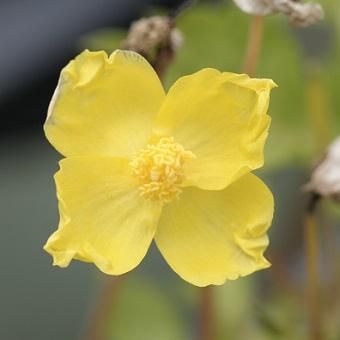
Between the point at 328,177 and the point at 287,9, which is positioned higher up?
the point at 287,9

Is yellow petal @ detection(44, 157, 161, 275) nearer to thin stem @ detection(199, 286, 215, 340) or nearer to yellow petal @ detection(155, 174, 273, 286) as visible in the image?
yellow petal @ detection(155, 174, 273, 286)

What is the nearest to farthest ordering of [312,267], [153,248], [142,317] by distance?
[312,267] → [142,317] → [153,248]

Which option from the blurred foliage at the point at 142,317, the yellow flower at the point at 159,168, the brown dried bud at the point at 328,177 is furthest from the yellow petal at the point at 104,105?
the blurred foliage at the point at 142,317

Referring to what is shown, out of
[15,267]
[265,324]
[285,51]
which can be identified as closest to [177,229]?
[265,324]

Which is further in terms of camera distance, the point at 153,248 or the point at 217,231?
the point at 153,248

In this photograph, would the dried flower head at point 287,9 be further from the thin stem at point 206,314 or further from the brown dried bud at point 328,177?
the thin stem at point 206,314

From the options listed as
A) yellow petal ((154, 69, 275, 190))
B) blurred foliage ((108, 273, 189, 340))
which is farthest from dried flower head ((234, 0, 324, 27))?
blurred foliage ((108, 273, 189, 340))

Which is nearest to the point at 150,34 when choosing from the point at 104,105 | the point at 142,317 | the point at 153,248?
the point at 104,105

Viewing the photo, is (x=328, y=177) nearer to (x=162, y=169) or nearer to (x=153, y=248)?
(x=162, y=169)
